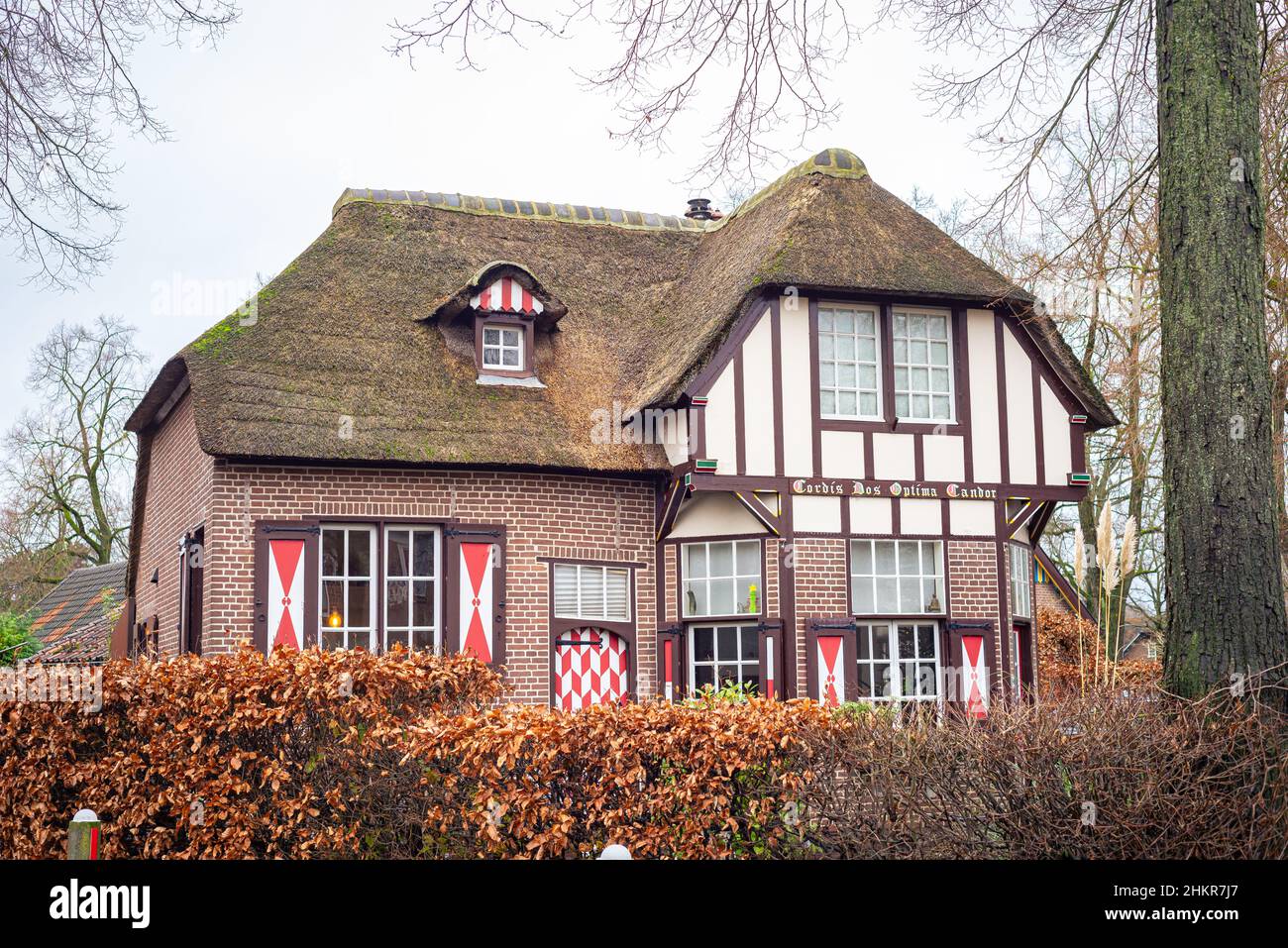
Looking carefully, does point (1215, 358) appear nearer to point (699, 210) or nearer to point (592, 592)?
point (592, 592)

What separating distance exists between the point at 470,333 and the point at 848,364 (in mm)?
4258

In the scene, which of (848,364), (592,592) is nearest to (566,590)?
(592,592)

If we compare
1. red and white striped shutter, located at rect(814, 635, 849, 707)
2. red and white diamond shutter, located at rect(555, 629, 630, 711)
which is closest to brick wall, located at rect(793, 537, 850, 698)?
red and white striped shutter, located at rect(814, 635, 849, 707)

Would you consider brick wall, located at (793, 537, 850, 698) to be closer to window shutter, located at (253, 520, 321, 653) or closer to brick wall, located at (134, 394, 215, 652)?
window shutter, located at (253, 520, 321, 653)

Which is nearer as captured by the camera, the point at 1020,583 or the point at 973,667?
the point at 973,667

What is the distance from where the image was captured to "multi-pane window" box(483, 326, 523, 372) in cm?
1524

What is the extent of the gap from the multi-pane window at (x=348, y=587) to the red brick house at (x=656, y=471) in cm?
2

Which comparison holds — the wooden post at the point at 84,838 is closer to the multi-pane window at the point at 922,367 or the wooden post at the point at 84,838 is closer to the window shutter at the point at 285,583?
the window shutter at the point at 285,583

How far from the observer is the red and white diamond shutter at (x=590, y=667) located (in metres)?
14.4

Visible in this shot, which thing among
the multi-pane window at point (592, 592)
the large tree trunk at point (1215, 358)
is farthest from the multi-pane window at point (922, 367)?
the large tree trunk at point (1215, 358)

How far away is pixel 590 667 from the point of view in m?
14.6

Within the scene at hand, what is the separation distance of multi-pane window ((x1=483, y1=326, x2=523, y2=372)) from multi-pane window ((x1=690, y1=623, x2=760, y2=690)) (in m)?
3.62

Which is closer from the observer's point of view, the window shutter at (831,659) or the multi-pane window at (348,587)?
the multi-pane window at (348,587)

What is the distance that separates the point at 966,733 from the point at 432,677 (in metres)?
3.40
